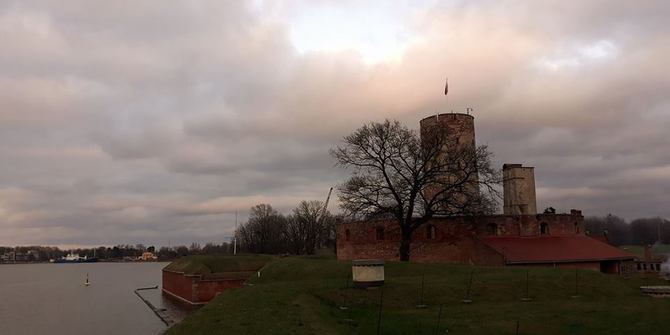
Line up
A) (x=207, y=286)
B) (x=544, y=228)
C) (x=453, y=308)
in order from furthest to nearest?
1. (x=207, y=286)
2. (x=544, y=228)
3. (x=453, y=308)

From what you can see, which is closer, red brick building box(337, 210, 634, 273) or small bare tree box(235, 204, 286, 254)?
red brick building box(337, 210, 634, 273)

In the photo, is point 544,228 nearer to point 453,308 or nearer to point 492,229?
point 492,229

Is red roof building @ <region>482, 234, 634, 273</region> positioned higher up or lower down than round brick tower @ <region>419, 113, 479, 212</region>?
lower down

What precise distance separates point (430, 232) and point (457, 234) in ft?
6.14

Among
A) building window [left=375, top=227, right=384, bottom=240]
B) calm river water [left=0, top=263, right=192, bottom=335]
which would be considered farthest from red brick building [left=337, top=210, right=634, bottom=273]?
calm river water [left=0, top=263, right=192, bottom=335]

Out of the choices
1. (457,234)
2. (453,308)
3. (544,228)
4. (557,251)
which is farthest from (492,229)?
(453,308)

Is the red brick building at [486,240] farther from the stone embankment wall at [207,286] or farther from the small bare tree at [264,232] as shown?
the small bare tree at [264,232]

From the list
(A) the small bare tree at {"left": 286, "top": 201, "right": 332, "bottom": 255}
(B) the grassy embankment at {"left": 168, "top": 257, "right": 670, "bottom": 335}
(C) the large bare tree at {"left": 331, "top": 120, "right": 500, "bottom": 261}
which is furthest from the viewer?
(A) the small bare tree at {"left": 286, "top": 201, "right": 332, "bottom": 255}

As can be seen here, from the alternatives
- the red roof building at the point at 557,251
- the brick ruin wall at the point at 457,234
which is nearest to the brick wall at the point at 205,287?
the brick ruin wall at the point at 457,234

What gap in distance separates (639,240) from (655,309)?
13675 cm

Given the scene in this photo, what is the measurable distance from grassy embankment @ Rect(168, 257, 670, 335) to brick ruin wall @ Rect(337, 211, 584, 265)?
10083 millimetres

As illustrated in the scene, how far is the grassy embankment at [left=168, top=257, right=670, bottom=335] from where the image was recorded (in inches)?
620

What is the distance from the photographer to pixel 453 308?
743 inches

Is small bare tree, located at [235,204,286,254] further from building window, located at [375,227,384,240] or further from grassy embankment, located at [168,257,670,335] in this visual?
grassy embankment, located at [168,257,670,335]
